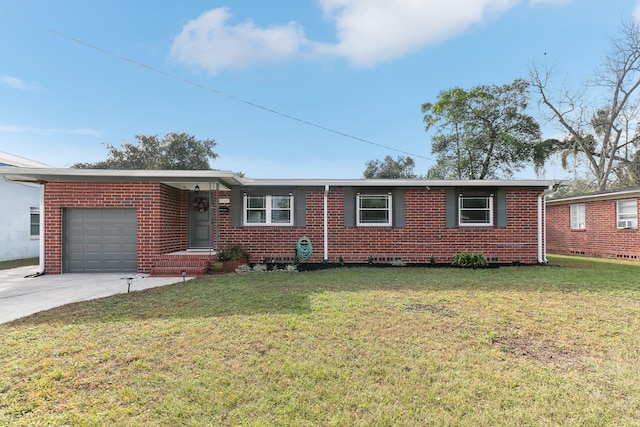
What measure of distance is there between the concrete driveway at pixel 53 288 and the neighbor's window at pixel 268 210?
3.08 m

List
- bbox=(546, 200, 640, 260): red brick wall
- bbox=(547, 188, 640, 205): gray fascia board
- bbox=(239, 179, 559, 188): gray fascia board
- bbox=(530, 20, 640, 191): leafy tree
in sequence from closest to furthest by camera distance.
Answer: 1. bbox=(239, 179, 559, 188): gray fascia board
2. bbox=(547, 188, 640, 205): gray fascia board
3. bbox=(546, 200, 640, 260): red brick wall
4. bbox=(530, 20, 640, 191): leafy tree

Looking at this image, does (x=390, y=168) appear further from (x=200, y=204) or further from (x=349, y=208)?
(x=200, y=204)

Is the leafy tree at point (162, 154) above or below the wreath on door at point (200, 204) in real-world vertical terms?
above

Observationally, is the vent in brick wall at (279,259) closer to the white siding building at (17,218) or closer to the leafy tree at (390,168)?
the white siding building at (17,218)

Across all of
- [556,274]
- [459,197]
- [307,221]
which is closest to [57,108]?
[307,221]

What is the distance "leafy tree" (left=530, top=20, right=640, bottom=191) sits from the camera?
1986 centimetres

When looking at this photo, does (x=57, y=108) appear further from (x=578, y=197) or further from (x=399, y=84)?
(x=578, y=197)

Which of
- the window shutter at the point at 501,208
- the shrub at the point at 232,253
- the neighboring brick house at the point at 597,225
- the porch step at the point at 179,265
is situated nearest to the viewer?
the porch step at the point at 179,265

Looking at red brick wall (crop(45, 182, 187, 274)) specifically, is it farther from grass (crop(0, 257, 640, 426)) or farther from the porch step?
grass (crop(0, 257, 640, 426))

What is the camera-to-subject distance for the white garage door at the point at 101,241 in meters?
8.51

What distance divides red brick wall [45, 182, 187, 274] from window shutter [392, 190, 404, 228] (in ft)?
22.7

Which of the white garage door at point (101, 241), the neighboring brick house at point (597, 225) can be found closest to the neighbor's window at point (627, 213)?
the neighboring brick house at point (597, 225)

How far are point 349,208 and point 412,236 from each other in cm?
222

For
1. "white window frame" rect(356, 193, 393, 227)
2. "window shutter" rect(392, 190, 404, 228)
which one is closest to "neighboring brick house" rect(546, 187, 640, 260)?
"window shutter" rect(392, 190, 404, 228)
